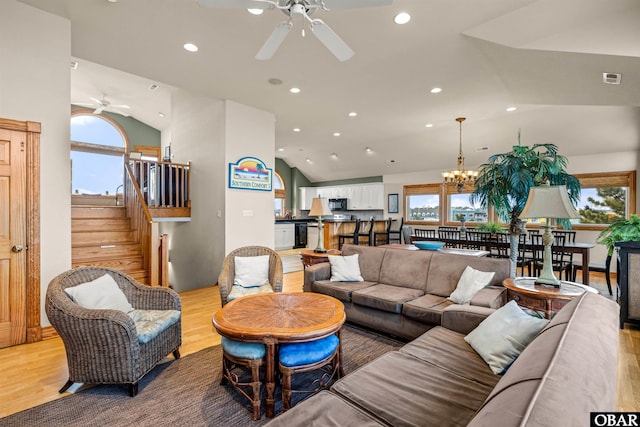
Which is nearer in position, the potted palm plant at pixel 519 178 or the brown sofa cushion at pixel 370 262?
the potted palm plant at pixel 519 178

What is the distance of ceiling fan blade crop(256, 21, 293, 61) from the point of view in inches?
90.3

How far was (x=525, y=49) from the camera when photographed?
121 inches

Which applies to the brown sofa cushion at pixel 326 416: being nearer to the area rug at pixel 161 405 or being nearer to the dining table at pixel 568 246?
the area rug at pixel 161 405

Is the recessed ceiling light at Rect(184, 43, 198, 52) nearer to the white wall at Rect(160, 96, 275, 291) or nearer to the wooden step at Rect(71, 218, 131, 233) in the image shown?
the white wall at Rect(160, 96, 275, 291)

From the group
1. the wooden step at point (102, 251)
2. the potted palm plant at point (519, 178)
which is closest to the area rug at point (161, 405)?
the potted palm plant at point (519, 178)

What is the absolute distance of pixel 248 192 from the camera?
5.27m

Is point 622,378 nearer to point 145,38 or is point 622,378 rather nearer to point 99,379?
point 99,379

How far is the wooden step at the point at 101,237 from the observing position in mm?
4312

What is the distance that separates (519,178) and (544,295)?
1.14 meters

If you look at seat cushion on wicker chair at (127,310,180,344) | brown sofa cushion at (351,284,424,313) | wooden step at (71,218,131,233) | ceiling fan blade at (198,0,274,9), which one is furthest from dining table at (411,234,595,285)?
wooden step at (71,218,131,233)

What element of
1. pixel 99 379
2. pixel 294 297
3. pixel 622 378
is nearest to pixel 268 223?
pixel 294 297

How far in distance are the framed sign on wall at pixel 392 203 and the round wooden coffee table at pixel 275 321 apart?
24.4ft

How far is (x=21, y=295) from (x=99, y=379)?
161 cm

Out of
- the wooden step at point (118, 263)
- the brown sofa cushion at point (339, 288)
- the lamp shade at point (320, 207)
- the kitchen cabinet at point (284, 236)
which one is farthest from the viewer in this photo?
the kitchen cabinet at point (284, 236)
